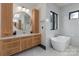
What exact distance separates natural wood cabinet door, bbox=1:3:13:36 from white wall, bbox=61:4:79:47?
1.01 meters

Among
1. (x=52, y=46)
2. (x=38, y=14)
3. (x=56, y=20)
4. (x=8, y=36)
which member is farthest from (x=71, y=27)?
(x=8, y=36)

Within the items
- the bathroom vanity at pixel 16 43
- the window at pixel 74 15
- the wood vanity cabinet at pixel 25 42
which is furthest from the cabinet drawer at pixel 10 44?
the window at pixel 74 15

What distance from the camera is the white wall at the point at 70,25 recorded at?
5.22 feet

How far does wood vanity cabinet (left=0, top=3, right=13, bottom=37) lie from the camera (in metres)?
1.75

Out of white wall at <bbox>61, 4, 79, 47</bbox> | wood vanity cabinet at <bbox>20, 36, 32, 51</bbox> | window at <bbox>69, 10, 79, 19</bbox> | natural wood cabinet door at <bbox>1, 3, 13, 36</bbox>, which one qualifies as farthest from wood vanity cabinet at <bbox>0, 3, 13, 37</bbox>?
window at <bbox>69, 10, 79, 19</bbox>

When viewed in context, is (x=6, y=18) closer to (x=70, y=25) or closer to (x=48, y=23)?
(x=48, y=23)

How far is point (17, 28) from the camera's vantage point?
1918mm

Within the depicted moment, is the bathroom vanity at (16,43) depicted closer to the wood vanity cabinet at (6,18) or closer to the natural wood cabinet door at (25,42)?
the natural wood cabinet door at (25,42)

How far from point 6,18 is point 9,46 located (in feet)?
1.89

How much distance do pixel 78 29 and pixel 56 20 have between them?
410mm

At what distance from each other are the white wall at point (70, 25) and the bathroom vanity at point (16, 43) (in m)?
0.50

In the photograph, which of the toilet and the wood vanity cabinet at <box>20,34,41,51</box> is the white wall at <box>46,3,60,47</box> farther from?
the wood vanity cabinet at <box>20,34,41,51</box>

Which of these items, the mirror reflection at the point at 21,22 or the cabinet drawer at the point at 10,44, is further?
the mirror reflection at the point at 21,22

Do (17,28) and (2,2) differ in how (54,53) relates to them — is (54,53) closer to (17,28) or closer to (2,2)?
(17,28)
